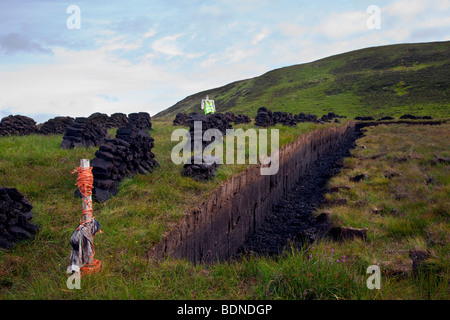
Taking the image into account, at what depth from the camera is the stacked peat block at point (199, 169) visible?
7652mm

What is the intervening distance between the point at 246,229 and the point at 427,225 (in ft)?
14.9

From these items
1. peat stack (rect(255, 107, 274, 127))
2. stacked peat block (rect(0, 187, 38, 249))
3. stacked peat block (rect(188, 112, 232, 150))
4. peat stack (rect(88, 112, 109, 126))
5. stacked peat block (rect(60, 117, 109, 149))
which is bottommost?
stacked peat block (rect(0, 187, 38, 249))

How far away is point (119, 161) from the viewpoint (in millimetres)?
7285

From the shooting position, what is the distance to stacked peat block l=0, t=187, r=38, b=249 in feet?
14.4

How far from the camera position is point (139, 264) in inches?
156

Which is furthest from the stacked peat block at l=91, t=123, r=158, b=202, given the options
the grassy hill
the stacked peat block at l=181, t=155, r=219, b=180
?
the grassy hill

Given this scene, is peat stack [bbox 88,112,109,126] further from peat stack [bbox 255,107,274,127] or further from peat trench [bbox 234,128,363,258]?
peat trench [bbox 234,128,363,258]

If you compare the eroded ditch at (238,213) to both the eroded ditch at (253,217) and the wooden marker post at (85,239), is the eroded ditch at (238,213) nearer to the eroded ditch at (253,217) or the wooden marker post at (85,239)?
the eroded ditch at (253,217)

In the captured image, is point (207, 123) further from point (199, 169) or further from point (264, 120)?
point (199, 169)

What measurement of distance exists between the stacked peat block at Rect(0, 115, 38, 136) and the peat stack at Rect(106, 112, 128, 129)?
487 centimetres

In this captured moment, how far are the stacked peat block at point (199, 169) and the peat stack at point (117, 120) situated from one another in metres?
14.1
